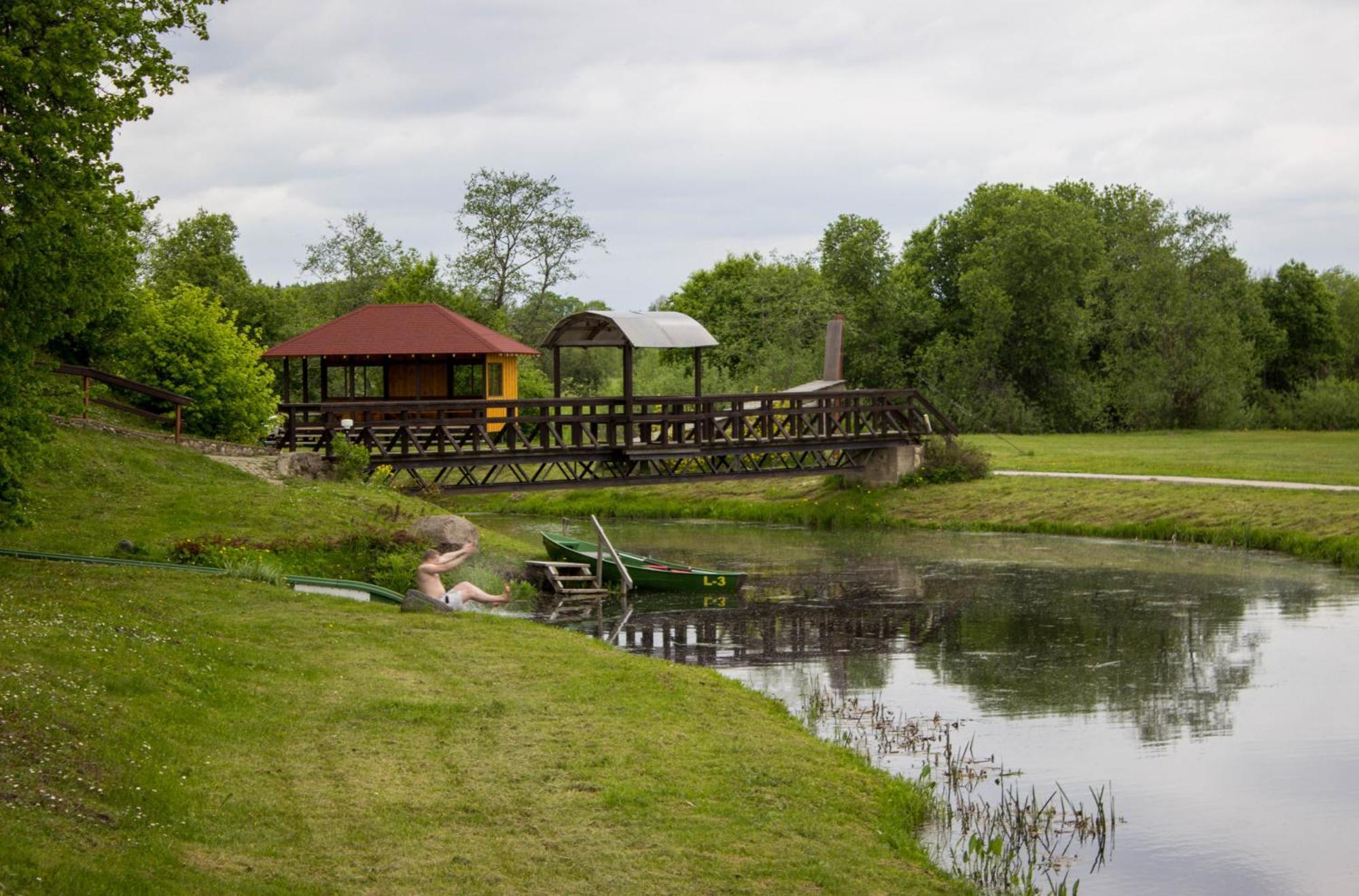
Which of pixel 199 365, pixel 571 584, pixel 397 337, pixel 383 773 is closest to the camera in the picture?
pixel 383 773

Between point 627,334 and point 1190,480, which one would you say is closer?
point 627,334

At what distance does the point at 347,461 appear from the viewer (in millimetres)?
29750

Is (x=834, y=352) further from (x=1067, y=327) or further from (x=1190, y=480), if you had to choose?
(x=1067, y=327)

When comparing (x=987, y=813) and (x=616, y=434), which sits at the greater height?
(x=616, y=434)

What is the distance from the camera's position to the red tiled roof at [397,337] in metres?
39.3

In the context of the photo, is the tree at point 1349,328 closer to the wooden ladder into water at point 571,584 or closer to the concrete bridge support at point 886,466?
the concrete bridge support at point 886,466

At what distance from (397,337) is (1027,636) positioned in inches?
892

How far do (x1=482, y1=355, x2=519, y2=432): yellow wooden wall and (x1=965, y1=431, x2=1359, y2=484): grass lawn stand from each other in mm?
15656

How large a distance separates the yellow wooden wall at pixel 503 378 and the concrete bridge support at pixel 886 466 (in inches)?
415

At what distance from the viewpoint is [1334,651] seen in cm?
2108

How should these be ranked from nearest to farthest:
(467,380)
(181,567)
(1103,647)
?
1. (181,567)
2. (1103,647)
3. (467,380)

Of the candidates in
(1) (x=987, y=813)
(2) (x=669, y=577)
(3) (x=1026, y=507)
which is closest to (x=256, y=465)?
(2) (x=669, y=577)

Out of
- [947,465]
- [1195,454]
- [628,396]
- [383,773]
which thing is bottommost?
[383,773]

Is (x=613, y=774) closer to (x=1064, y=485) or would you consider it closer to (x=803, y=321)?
(x=1064, y=485)
